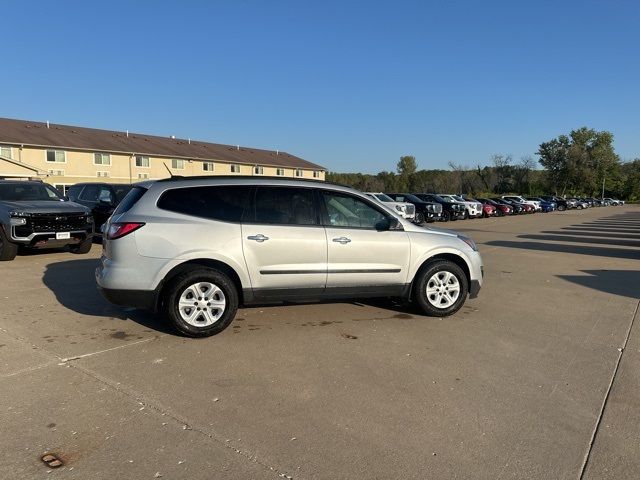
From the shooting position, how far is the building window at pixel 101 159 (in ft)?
137

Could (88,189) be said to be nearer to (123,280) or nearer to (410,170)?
(123,280)

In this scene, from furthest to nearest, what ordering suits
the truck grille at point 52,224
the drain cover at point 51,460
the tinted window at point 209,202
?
the truck grille at point 52,224
the tinted window at point 209,202
the drain cover at point 51,460

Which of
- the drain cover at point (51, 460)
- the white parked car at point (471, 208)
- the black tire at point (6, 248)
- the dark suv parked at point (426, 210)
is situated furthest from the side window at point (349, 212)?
the white parked car at point (471, 208)

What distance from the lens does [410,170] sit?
112 metres

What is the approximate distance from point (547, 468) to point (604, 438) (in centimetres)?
66

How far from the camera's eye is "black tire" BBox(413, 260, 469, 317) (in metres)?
6.14

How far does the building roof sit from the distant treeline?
29.4 m

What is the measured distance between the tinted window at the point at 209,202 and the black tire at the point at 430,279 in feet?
7.82

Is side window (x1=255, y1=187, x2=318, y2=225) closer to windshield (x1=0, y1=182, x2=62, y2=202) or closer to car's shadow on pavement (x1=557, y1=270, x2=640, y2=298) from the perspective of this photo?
car's shadow on pavement (x1=557, y1=270, x2=640, y2=298)

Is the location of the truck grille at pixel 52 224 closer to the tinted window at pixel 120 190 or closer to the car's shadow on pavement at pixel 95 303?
the car's shadow on pavement at pixel 95 303

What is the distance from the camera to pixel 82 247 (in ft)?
37.1

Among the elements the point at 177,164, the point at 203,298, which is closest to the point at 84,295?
the point at 203,298

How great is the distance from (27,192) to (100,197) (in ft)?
7.68

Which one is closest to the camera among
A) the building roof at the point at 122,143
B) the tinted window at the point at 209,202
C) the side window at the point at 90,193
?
the tinted window at the point at 209,202
